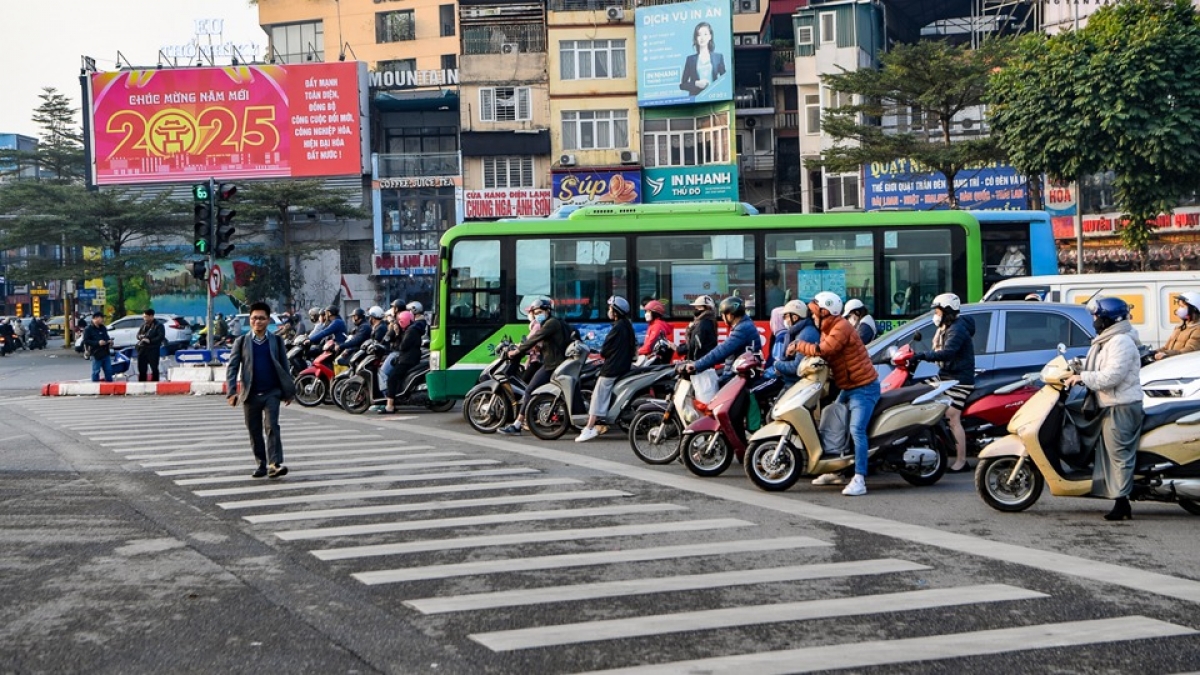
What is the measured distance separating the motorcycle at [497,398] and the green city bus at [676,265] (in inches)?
96.2

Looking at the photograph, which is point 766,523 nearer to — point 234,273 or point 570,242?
point 570,242

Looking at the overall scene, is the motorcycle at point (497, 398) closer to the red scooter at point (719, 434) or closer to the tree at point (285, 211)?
the red scooter at point (719, 434)

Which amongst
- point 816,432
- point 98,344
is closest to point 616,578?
point 816,432

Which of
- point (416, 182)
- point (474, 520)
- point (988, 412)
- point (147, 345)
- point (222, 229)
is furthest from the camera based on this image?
point (416, 182)

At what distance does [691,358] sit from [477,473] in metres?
2.96

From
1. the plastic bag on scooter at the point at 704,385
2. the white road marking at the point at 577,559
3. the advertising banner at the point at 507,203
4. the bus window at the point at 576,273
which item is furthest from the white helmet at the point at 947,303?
the advertising banner at the point at 507,203

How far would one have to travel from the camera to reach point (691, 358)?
49.3 ft

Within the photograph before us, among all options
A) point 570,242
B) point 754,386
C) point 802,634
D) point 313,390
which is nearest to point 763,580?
point 802,634

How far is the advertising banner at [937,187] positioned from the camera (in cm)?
4653

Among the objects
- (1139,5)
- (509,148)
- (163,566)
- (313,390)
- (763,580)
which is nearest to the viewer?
(763,580)

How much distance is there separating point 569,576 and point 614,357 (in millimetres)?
7717

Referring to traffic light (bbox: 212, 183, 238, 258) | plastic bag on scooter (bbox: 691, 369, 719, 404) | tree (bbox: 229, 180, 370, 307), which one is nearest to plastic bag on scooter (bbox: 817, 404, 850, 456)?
plastic bag on scooter (bbox: 691, 369, 719, 404)

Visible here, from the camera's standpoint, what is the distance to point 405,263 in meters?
57.4

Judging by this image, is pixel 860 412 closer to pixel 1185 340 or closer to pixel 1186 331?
pixel 1185 340
